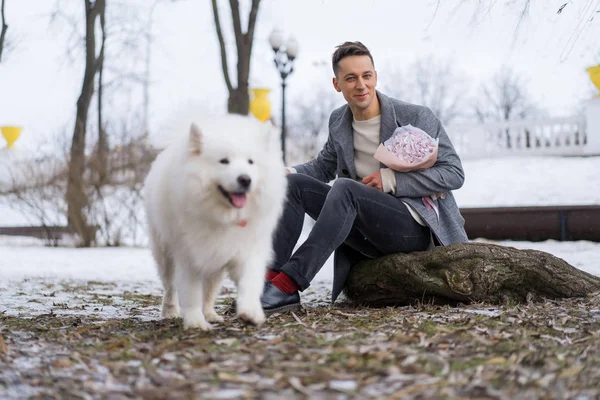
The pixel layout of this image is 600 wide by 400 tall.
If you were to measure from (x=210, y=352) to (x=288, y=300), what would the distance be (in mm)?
1384

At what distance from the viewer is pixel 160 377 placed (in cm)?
251

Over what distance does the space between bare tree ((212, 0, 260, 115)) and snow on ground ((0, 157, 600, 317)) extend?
2.73m

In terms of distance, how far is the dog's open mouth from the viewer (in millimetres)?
3398

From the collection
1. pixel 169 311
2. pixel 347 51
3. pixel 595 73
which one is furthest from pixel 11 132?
pixel 347 51

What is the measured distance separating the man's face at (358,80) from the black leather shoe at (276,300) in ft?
4.39

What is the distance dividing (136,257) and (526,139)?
12.9m

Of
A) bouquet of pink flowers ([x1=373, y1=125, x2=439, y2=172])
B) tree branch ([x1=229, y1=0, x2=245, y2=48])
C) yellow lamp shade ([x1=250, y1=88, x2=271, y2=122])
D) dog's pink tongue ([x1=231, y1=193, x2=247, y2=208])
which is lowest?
dog's pink tongue ([x1=231, y1=193, x2=247, y2=208])

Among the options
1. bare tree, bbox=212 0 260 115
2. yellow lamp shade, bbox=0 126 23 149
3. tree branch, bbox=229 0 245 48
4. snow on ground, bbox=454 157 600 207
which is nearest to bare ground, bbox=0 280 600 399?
bare tree, bbox=212 0 260 115

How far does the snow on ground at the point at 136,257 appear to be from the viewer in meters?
5.92

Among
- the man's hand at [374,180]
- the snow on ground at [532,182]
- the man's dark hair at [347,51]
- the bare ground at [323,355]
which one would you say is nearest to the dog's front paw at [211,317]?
the bare ground at [323,355]

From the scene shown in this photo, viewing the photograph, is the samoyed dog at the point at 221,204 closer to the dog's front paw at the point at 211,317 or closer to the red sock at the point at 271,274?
the dog's front paw at the point at 211,317

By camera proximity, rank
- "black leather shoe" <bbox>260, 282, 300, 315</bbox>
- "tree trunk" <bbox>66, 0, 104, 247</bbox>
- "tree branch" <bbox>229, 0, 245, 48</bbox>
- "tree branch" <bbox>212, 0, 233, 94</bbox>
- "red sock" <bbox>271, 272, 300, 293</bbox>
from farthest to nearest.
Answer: "tree branch" <bbox>212, 0, 233, 94</bbox>
"tree branch" <bbox>229, 0, 245, 48</bbox>
"tree trunk" <bbox>66, 0, 104, 247</bbox>
"red sock" <bbox>271, 272, 300, 293</bbox>
"black leather shoe" <bbox>260, 282, 300, 315</bbox>

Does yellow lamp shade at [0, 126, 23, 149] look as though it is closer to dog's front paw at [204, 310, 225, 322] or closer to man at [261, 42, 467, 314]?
man at [261, 42, 467, 314]

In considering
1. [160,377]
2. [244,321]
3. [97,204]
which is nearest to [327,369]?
[160,377]
